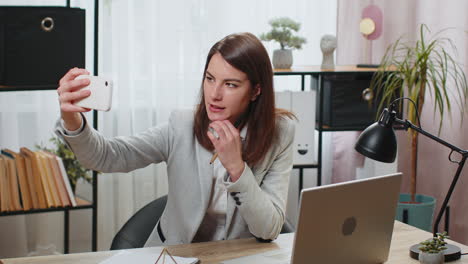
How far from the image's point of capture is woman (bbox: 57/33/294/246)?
1823mm

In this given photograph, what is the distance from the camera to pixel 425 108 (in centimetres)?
348

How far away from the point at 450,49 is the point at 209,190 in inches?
71.3

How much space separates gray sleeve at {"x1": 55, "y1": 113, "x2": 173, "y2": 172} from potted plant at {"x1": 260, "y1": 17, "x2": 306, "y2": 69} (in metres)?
1.07

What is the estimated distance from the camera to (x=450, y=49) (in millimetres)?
3289

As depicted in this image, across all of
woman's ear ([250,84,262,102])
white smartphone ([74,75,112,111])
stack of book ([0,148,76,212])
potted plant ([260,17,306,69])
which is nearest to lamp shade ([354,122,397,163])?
woman's ear ([250,84,262,102])

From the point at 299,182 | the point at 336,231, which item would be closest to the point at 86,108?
the point at 336,231

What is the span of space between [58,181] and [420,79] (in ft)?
5.52

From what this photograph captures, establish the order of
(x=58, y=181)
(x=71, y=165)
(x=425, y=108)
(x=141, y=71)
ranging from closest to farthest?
(x=58, y=181), (x=71, y=165), (x=141, y=71), (x=425, y=108)

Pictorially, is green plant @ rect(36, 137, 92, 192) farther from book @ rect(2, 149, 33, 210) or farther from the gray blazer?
the gray blazer

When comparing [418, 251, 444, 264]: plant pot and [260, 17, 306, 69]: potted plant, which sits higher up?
[260, 17, 306, 69]: potted plant

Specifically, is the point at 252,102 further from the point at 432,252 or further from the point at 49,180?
the point at 49,180

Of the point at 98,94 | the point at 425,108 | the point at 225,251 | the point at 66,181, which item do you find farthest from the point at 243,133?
the point at 425,108

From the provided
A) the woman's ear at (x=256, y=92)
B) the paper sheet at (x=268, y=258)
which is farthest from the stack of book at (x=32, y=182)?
the paper sheet at (x=268, y=258)

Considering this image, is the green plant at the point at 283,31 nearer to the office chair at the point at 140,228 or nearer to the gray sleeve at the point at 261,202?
the office chair at the point at 140,228
